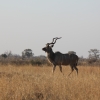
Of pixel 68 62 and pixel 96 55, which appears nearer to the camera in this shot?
pixel 68 62

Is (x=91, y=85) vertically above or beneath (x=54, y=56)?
beneath

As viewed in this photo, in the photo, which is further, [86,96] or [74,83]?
[74,83]

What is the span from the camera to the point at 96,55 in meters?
83.5

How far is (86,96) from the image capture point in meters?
7.57

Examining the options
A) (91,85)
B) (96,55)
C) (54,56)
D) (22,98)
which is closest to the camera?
(22,98)

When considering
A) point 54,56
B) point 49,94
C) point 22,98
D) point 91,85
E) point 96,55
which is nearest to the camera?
point 22,98

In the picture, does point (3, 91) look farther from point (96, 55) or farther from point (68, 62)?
point (96, 55)

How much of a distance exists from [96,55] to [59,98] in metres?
77.0

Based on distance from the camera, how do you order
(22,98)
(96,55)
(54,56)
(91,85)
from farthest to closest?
(96,55), (54,56), (91,85), (22,98)

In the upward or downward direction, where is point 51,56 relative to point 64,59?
upward

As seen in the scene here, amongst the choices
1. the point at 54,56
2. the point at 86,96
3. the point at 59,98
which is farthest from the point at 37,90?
the point at 54,56

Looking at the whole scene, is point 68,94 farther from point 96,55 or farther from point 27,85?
point 96,55

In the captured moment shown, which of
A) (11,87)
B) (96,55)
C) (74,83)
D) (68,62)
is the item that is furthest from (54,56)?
(96,55)

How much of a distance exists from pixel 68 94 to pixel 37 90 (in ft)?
3.12
